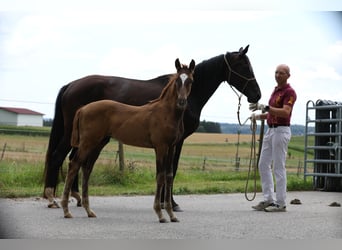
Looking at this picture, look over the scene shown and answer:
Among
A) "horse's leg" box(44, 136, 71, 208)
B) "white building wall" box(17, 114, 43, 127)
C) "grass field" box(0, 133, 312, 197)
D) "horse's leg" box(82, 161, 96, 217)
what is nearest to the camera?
"white building wall" box(17, 114, 43, 127)

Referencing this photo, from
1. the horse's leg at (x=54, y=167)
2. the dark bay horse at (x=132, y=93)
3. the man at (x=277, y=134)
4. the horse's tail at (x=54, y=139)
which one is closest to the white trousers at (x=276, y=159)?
the man at (x=277, y=134)

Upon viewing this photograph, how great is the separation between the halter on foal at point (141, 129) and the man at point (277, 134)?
117cm

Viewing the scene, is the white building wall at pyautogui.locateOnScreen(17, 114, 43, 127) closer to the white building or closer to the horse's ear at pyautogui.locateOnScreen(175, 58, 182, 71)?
the white building

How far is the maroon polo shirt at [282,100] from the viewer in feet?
24.3

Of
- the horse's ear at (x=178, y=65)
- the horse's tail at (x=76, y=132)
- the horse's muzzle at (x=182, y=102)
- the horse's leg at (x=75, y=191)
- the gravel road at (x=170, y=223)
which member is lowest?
the gravel road at (x=170, y=223)

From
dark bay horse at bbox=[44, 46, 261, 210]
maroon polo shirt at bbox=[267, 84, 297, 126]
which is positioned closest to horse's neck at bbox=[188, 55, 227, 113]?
dark bay horse at bbox=[44, 46, 261, 210]

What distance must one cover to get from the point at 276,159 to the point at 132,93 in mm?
1930

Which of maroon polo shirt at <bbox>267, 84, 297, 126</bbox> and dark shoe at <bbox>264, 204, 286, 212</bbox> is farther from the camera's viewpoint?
dark shoe at <bbox>264, 204, 286, 212</bbox>

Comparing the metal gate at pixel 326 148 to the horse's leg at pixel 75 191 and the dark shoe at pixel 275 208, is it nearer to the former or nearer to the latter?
the dark shoe at pixel 275 208

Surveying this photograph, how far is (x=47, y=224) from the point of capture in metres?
6.03

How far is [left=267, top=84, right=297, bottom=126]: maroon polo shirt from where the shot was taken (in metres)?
7.41

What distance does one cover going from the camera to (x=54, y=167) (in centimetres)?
782

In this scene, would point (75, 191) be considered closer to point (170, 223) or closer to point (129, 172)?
point (170, 223)

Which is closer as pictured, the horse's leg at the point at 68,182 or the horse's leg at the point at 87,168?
the horse's leg at the point at 68,182
